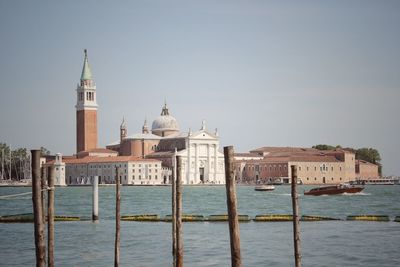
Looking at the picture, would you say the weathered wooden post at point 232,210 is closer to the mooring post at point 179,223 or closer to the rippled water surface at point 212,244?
the mooring post at point 179,223

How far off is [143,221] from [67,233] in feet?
19.0

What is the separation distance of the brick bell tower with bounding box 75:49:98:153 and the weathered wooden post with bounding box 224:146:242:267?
102 meters

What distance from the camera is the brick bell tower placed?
113625 millimetres

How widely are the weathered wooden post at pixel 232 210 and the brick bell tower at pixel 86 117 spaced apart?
102 metres

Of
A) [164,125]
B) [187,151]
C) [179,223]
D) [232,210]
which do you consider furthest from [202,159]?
[232,210]

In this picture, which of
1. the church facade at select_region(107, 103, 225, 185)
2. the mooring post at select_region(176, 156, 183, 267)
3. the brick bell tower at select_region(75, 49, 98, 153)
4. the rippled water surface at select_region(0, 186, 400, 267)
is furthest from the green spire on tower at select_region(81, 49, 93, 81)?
the mooring post at select_region(176, 156, 183, 267)

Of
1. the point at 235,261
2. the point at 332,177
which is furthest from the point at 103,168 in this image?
the point at 235,261

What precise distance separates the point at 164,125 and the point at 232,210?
4448 inches

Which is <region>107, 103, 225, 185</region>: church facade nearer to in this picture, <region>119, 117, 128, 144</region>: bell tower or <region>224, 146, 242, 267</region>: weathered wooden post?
<region>119, 117, 128, 144</region>: bell tower

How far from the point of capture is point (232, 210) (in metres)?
11.8

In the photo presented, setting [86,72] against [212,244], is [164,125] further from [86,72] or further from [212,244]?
[212,244]

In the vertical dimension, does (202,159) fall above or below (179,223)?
above

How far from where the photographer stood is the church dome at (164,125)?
124 m

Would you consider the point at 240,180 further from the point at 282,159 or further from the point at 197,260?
the point at 197,260
